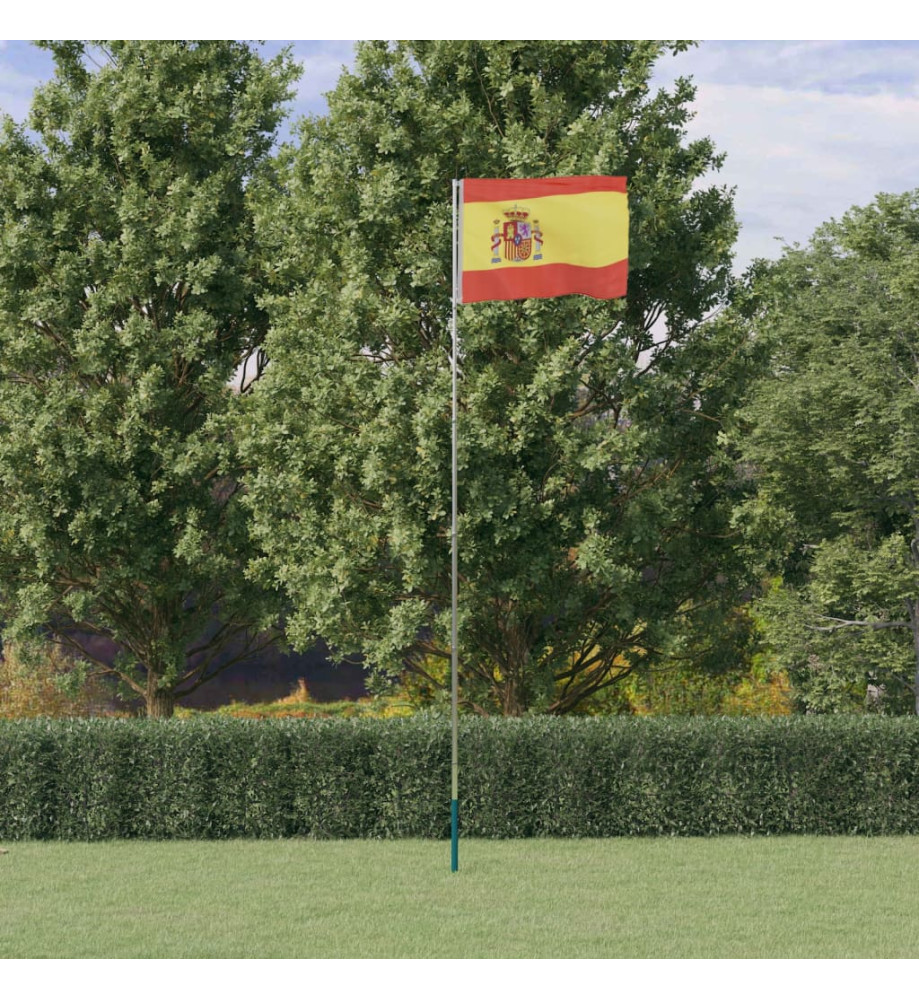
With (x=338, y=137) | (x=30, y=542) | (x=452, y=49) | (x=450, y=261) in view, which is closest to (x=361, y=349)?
(x=450, y=261)

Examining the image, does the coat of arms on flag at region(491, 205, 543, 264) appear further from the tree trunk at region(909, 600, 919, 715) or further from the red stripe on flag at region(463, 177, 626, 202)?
the tree trunk at region(909, 600, 919, 715)

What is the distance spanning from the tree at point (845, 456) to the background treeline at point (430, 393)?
52 mm

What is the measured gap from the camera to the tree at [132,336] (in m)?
16.9

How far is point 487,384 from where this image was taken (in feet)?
46.4

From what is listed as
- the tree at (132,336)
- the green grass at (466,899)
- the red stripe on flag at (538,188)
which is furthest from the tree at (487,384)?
the green grass at (466,899)

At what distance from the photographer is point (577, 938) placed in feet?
28.8

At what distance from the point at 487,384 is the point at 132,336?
17.9 feet

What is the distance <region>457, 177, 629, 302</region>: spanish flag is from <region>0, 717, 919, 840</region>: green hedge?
461cm

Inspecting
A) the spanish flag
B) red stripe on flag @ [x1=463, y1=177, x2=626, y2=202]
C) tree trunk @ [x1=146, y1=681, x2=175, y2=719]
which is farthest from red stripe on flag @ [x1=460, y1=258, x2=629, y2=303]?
tree trunk @ [x1=146, y1=681, x2=175, y2=719]

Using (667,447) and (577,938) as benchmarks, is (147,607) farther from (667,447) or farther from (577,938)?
(577,938)

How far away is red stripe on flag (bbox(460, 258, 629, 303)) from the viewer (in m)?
11.5

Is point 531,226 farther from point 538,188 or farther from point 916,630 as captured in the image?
point 916,630

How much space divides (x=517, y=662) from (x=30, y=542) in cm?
652

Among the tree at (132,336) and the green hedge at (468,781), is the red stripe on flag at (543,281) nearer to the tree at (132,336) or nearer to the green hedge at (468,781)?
the green hedge at (468,781)
